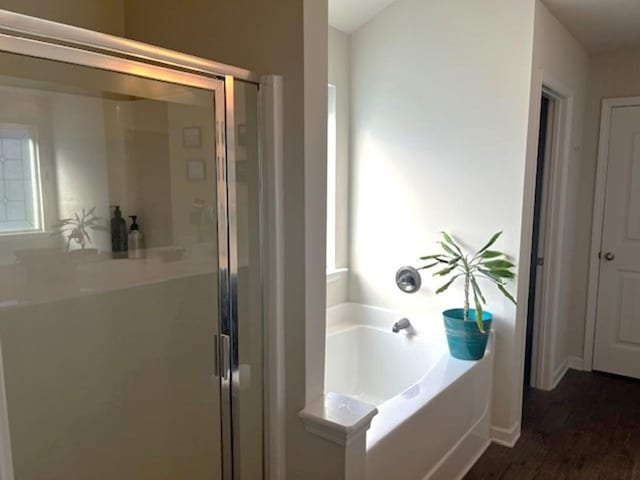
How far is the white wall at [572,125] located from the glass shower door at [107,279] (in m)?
1.81

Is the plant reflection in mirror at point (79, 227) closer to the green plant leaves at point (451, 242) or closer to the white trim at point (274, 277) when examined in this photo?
the white trim at point (274, 277)

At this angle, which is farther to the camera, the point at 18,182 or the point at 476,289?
the point at 476,289

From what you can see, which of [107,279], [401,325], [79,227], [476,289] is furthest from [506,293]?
[79,227]

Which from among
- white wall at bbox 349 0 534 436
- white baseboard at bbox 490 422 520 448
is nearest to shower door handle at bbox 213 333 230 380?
white wall at bbox 349 0 534 436

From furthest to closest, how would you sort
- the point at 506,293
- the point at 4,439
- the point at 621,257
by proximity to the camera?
the point at 621,257 < the point at 506,293 < the point at 4,439

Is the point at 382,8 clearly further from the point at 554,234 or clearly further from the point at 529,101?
the point at 554,234

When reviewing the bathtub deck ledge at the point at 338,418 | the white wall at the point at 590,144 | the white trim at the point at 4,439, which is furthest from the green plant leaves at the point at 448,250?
the white trim at the point at 4,439

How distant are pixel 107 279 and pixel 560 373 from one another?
3.30 meters

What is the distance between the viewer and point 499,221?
2600 millimetres

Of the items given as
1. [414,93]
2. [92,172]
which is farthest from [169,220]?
[414,93]

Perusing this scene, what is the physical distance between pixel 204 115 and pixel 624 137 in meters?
3.19

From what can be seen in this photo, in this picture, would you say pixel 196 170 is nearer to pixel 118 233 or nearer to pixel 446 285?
pixel 118 233

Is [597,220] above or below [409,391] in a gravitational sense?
above

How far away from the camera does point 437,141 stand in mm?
2795
